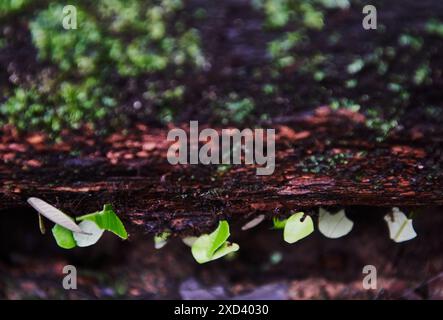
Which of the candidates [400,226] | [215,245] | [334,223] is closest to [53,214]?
[215,245]

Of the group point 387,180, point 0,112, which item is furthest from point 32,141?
point 387,180

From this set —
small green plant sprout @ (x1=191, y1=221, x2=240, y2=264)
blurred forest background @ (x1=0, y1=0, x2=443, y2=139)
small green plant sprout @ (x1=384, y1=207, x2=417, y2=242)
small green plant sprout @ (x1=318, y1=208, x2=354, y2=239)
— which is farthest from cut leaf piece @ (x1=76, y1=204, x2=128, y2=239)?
small green plant sprout @ (x1=384, y1=207, x2=417, y2=242)

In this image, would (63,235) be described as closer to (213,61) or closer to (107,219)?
(107,219)

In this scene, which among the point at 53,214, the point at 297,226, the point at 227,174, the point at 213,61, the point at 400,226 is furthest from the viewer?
the point at 400,226

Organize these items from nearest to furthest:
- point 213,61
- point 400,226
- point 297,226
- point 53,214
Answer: point 213,61, point 53,214, point 297,226, point 400,226

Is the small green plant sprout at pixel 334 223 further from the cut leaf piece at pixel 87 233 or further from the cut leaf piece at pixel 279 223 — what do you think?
the cut leaf piece at pixel 87 233

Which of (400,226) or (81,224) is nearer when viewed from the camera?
(81,224)

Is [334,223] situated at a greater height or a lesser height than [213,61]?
lesser
